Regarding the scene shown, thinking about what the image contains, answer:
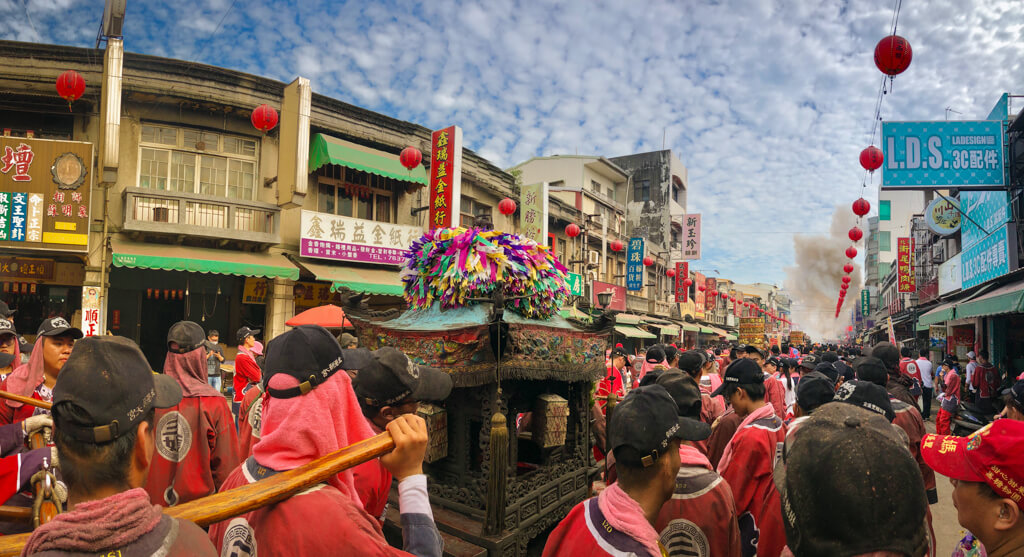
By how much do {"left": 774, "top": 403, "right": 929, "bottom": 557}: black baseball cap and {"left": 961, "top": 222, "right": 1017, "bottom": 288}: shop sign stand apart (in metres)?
13.4

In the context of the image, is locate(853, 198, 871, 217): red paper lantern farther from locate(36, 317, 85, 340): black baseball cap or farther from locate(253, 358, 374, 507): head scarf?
locate(36, 317, 85, 340): black baseball cap

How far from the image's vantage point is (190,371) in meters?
3.98

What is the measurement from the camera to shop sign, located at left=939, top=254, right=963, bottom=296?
15.8 m

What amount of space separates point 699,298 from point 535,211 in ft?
86.3

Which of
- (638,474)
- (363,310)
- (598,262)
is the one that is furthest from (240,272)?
(598,262)

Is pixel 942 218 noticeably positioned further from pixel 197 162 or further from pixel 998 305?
pixel 197 162

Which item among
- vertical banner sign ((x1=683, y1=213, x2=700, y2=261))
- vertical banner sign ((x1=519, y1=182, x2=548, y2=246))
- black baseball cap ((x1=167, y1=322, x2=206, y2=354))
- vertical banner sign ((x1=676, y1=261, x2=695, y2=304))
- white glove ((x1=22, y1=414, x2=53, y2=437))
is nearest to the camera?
white glove ((x1=22, y1=414, x2=53, y2=437))

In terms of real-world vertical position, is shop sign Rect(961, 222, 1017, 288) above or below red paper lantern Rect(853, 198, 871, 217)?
below

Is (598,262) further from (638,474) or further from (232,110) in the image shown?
(638,474)

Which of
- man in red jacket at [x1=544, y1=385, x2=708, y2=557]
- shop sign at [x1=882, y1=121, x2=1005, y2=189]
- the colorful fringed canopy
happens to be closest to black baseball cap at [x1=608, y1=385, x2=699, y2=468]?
man in red jacket at [x1=544, y1=385, x2=708, y2=557]

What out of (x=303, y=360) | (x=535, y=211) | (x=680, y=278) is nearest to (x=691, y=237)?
(x=680, y=278)

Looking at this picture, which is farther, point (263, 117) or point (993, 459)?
point (263, 117)

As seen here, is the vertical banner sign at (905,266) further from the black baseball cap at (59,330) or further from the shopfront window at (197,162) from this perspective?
the black baseball cap at (59,330)

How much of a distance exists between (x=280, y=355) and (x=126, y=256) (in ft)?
40.3
